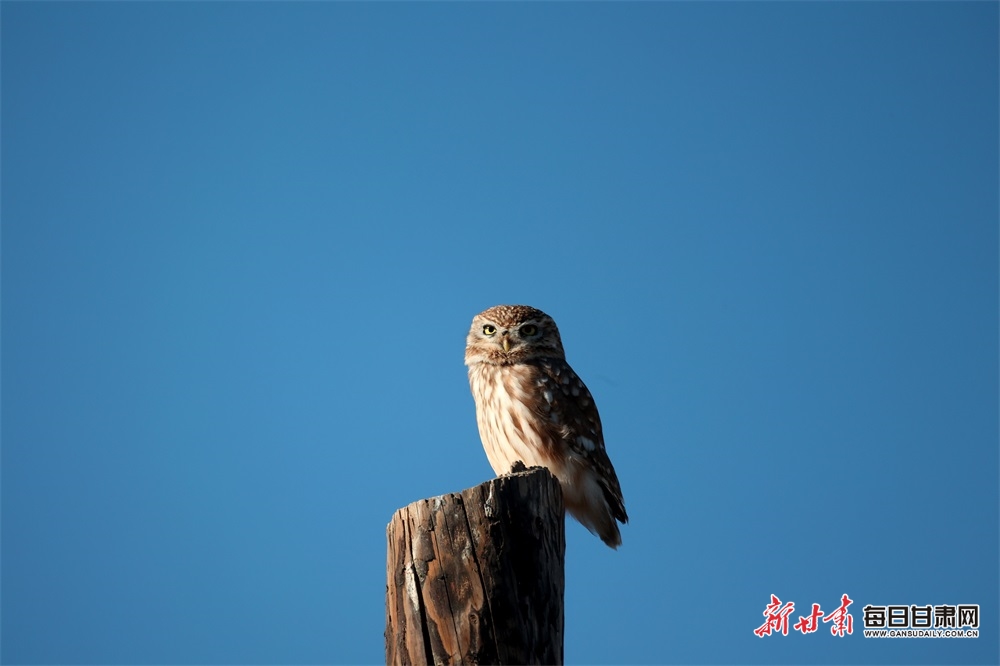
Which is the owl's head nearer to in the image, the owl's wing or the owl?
the owl

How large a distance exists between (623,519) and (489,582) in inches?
148

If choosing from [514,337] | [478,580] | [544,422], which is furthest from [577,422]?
[478,580]

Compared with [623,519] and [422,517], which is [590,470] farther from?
[422,517]

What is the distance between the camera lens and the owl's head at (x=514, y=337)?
770cm

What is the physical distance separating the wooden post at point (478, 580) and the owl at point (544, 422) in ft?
10.2

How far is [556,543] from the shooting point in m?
4.02

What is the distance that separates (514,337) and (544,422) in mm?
908

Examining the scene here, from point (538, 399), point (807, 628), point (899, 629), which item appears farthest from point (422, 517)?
point (899, 629)

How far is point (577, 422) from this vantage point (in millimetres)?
7242

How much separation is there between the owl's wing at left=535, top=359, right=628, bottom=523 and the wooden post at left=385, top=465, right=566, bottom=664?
3144 millimetres

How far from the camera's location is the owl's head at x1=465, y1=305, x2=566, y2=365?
7.70 metres

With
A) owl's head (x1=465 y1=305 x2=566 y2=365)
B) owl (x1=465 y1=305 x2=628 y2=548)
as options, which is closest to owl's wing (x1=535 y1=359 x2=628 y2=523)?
owl (x1=465 y1=305 x2=628 y2=548)

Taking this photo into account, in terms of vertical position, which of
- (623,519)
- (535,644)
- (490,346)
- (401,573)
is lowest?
(535,644)

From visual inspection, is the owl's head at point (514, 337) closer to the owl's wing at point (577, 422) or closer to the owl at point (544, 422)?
the owl at point (544, 422)
